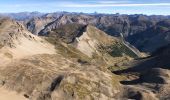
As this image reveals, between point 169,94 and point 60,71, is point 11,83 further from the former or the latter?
point 169,94

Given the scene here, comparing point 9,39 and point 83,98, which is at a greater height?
point 9,39

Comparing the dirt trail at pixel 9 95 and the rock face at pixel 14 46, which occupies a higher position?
the rock face at pixel 14 46

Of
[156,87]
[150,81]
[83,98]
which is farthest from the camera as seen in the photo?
[150,81]

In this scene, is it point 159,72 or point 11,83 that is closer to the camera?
point 11,83

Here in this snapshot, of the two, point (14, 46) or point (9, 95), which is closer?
point (9, 95)

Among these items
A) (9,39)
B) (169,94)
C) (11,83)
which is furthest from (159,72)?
(9,39)

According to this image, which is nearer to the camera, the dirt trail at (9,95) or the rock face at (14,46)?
the dirt trail at (9,95)

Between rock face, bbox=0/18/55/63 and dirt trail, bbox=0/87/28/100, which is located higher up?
rock face, bbox=0/18/55/63

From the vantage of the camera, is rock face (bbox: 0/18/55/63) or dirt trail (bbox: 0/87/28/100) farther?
rock face (bbox: 0/18/55/63)

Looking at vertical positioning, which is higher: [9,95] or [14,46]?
[14,46]

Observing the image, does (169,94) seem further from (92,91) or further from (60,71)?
(60,71)

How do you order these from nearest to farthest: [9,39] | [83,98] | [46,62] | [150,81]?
[83,98]
[150,81]
[46,62]
[9,39]
